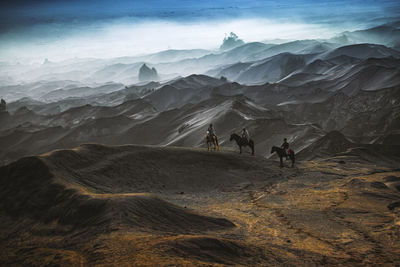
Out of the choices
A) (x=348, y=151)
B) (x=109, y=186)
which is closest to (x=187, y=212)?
(x=109, y=186)

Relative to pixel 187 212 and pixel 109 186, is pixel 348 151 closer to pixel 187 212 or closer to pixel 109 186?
pixel 109 186

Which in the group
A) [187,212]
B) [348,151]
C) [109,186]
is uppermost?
[187,212]

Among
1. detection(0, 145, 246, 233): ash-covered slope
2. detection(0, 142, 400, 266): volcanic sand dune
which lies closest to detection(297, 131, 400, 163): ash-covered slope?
detection(0, 142, 400, 266): volcanic sand dune

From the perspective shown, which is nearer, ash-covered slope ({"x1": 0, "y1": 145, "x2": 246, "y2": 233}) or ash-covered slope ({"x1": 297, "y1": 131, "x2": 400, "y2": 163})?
ash-covered slope ({"x1": 0, "y1": 145, "x2": 246, "y2": 233})

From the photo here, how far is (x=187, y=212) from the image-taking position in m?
13.7

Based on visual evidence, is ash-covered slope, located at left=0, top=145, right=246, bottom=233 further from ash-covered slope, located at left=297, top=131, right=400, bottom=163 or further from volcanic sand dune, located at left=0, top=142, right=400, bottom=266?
ash-covered slope, located at left=297, top=131, right=400, bottom=163

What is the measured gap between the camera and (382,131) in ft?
220

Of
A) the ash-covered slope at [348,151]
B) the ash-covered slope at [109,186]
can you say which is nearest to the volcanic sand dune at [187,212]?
the ash-covered slope at [109,186]

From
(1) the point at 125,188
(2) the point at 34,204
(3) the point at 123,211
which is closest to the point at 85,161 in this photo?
(1) the point at 125,188

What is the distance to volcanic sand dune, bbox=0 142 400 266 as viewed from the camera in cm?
982

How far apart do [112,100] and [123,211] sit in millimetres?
A: 154857

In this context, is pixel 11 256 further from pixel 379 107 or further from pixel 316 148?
pixel 379 107

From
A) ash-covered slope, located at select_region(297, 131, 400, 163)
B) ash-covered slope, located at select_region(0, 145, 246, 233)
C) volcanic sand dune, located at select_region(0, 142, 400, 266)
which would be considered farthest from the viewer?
ash-covered slope, located at select_region(297, 131, 400, 163)

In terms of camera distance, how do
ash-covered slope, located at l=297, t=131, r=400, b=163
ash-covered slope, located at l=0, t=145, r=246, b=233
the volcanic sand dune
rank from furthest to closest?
ash-covered slope, located at l=297, t=131, r=400, b=163, ash-covered slope, located at l=0, t=145, r=246, b=233, the volcanic sand dune
